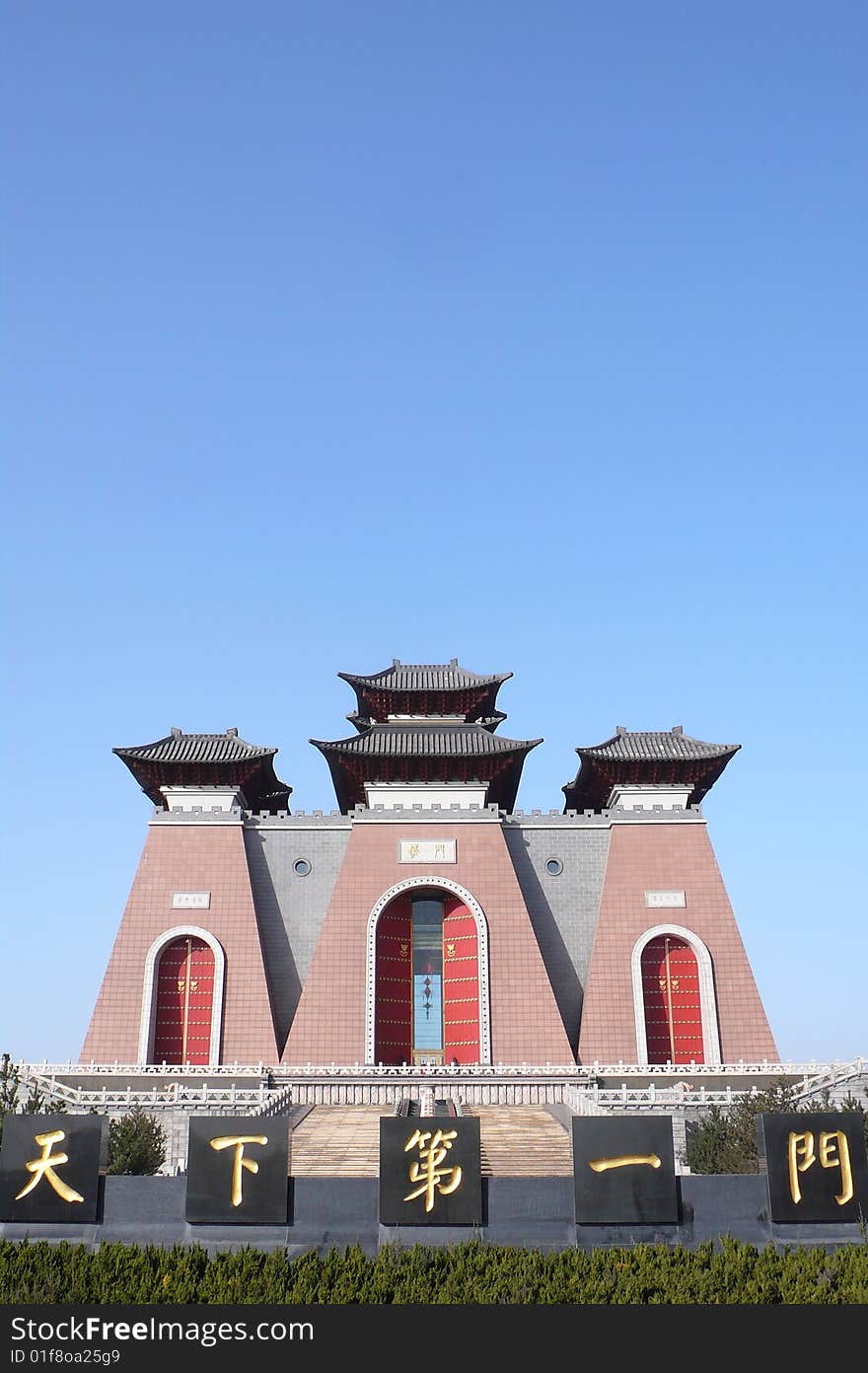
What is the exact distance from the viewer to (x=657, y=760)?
30.8 meters

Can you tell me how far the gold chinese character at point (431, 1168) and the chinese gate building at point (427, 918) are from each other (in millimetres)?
16019

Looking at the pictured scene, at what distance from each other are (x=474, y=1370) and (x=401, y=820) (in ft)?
73.4

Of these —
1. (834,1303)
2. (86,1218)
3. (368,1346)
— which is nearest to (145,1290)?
(86,1218)

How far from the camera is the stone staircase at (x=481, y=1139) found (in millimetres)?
16891

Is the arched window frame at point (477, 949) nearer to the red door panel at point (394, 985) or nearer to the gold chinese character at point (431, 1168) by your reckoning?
the red door panel at point (394, 985)

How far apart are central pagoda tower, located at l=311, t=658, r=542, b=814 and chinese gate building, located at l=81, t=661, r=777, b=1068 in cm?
8

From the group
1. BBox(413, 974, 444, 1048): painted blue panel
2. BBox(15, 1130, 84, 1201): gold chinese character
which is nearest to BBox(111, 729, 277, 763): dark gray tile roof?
BBox(413, 974, 444, 1048): painted blue panel

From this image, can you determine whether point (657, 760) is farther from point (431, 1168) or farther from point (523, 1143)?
point (431, 1168)

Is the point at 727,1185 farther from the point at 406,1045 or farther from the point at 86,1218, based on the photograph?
the point at 406,1045

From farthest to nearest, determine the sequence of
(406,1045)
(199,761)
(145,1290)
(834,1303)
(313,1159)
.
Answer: (199,761) → (406,1045) → (313,1159) → (145,1290) → (834,1303)

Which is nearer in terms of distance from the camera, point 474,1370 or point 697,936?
point 474,1370

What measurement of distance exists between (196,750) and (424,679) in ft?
23.1

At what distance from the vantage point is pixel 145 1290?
10164 millimetres

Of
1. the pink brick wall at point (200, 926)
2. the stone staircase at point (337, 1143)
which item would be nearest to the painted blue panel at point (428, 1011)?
the pink brick wall at point (200, 926)
